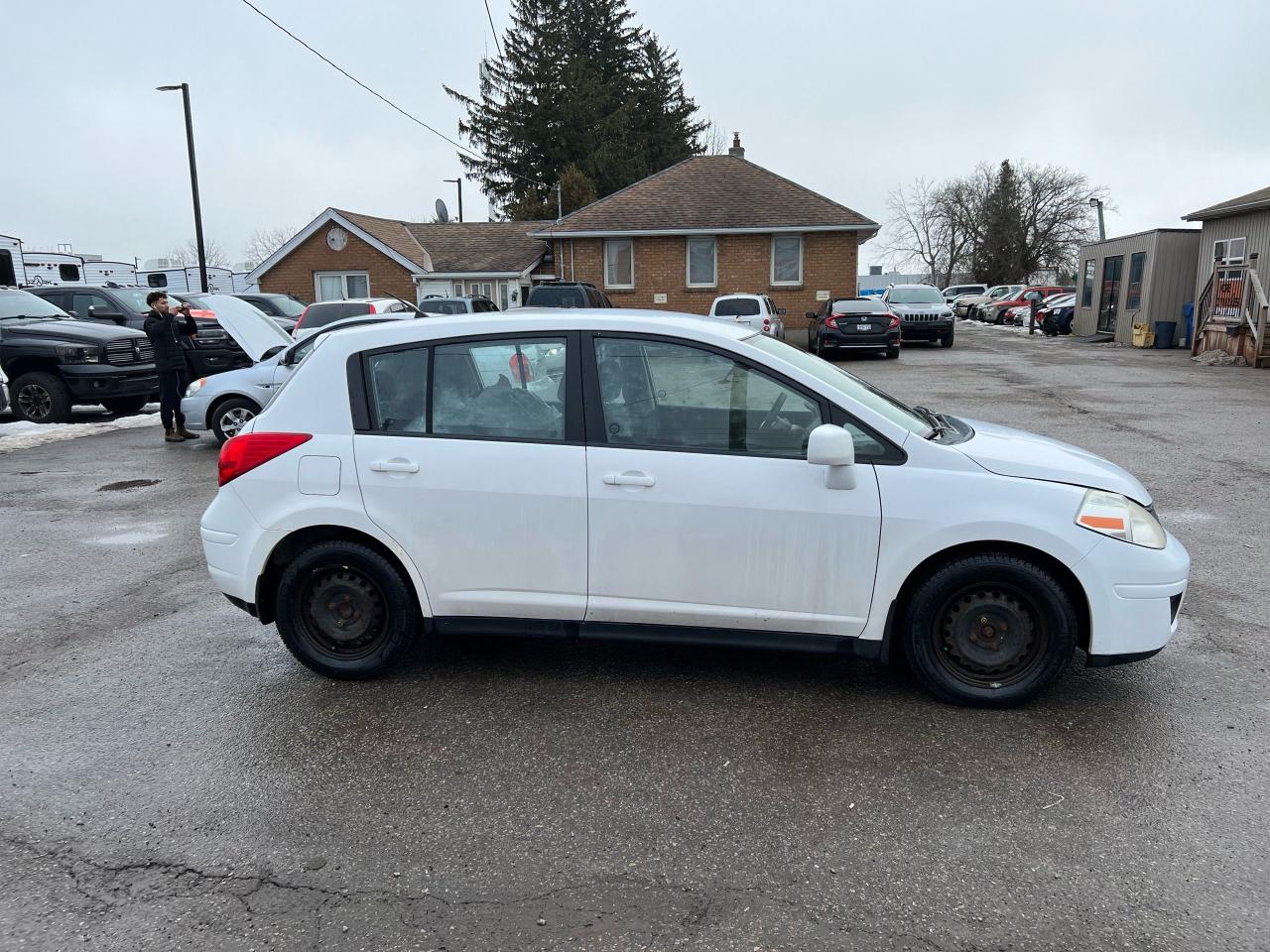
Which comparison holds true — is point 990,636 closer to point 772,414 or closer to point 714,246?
point 772,414

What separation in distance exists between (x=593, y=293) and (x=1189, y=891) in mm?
18843

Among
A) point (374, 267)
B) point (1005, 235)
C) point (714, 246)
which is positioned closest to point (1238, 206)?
point (714, 246)

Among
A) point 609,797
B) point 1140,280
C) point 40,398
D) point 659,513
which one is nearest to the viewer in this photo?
point 609,797

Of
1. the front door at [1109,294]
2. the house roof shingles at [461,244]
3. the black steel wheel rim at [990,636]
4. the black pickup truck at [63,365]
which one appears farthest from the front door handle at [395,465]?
the house roof shingles at [461,244]

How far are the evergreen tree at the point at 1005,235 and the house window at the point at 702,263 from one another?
1668 inches

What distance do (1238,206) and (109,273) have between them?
111ft

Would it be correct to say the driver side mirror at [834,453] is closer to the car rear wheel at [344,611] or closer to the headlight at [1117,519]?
the headlight at [1117,519]

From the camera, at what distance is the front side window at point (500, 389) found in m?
3.95

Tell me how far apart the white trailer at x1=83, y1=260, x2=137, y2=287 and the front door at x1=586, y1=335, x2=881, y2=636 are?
31.3 meters

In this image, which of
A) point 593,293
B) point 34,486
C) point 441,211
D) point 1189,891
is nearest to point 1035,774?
point 1189,891

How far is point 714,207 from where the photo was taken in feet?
91.7

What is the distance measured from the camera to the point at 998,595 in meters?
3.72

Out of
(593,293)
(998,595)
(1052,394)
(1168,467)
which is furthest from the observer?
(593,293)

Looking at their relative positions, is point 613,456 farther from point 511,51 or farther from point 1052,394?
point 511,51
